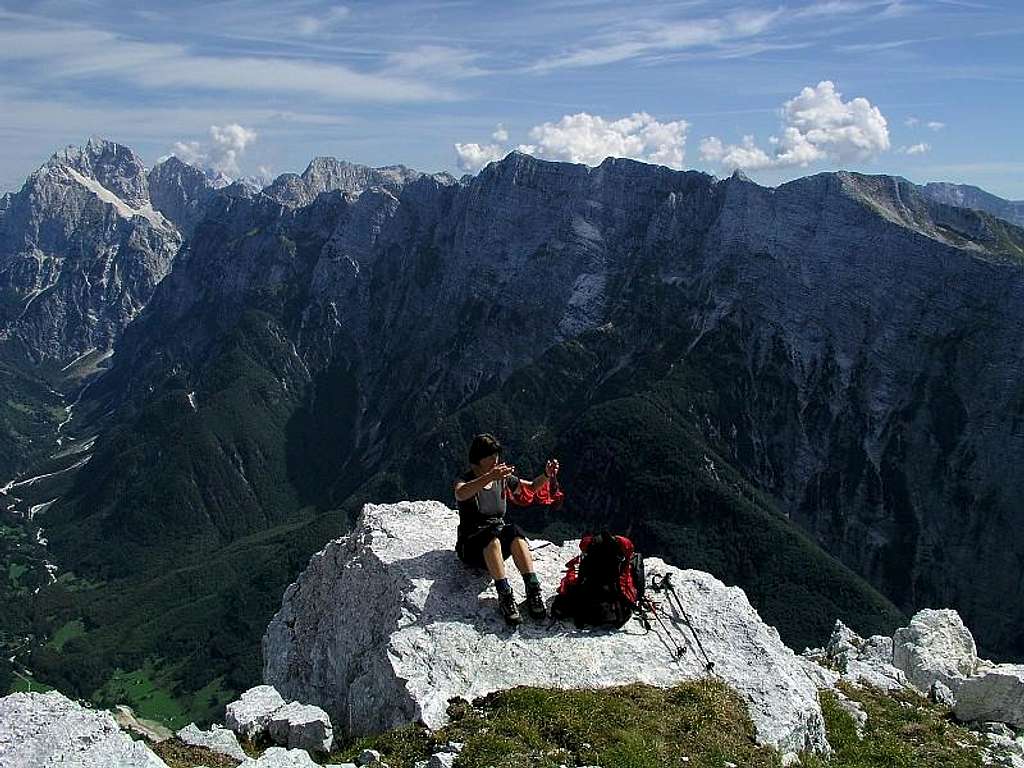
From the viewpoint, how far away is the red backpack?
23797 millimetres

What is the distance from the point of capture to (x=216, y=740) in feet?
64.4

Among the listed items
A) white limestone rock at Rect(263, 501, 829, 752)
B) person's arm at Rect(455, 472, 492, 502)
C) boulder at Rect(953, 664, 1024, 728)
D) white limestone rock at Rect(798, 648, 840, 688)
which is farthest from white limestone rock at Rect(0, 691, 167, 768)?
Answer: boulder at Rect(953, 664, 1024, 728)

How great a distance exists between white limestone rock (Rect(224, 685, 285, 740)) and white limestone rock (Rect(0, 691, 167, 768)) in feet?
22.8

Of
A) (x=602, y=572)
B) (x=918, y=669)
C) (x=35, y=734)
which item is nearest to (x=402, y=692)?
(x=602, y=572)

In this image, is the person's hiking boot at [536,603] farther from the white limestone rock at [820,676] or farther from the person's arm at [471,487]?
the white limestone rock at [820,676]

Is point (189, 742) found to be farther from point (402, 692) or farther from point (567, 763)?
point (567, 763)

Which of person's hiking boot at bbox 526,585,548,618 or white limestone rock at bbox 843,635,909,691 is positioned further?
white limestone rock at bbox 843,635,909,691

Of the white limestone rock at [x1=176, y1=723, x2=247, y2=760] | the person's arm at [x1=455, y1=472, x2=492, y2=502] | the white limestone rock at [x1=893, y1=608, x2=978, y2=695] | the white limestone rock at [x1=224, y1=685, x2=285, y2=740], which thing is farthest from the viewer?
the white limestone rock at [x1=893, y1=608, x2=978, y2=695]

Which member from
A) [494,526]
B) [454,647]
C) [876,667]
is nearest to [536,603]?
[494,526]

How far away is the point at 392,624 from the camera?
24188 millimetres

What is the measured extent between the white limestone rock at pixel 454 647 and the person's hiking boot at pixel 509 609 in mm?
441

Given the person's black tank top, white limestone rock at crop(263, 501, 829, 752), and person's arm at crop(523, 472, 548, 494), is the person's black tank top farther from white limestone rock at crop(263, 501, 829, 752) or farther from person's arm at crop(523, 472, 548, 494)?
white limestone rock at crop(263, 501, 829, 752)

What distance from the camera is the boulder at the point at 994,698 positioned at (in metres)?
27.1

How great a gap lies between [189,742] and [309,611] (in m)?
11.9
